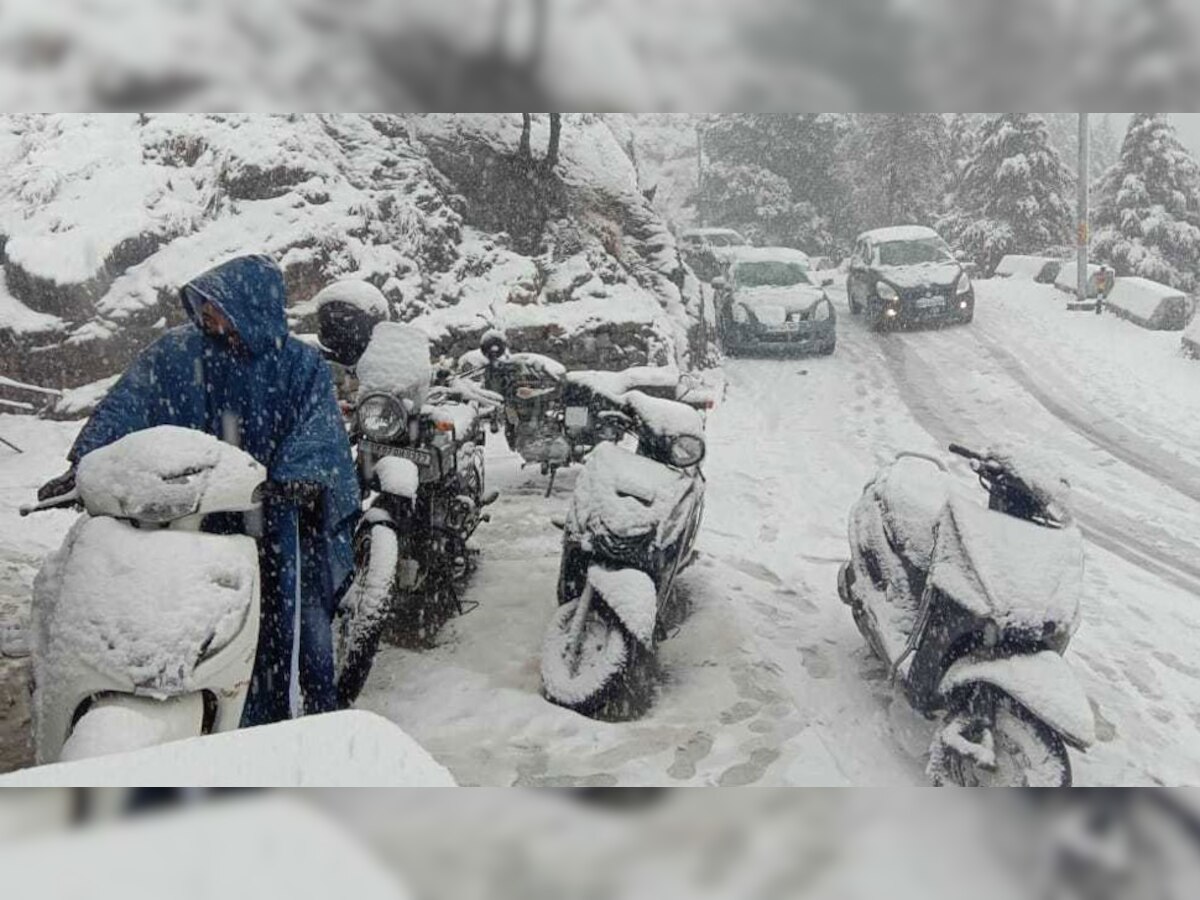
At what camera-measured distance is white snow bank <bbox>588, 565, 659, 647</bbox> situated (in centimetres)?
210

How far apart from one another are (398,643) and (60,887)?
1.72 m

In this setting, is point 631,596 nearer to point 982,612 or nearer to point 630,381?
point 630,381

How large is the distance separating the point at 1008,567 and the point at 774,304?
0.99m

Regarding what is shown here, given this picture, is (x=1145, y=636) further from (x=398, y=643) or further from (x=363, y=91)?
(x=363, y=91)

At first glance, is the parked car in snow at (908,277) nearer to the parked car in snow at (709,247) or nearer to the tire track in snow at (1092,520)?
the tire track in snow at (1092,520)

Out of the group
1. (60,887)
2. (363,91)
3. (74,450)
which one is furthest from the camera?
(74,450)

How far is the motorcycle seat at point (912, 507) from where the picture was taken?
2.22 m

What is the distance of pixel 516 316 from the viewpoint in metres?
2.65

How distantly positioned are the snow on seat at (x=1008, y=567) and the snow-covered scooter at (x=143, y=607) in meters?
1.48

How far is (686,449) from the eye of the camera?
236cm

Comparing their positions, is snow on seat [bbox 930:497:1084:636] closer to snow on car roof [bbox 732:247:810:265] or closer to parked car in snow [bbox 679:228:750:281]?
snow on car roof [bbox 732:247:810:265]

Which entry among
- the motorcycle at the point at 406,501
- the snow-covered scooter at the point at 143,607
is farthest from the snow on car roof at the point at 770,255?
the snow-covered scooter at the point at 143,607

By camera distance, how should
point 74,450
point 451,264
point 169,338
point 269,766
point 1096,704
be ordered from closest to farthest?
1. point 269,766
2. point 74,450
3. point 169,338
4. point 1096,704
5. point 451,264

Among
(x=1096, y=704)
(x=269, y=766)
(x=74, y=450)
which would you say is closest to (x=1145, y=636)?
(x=1096, y=704)
